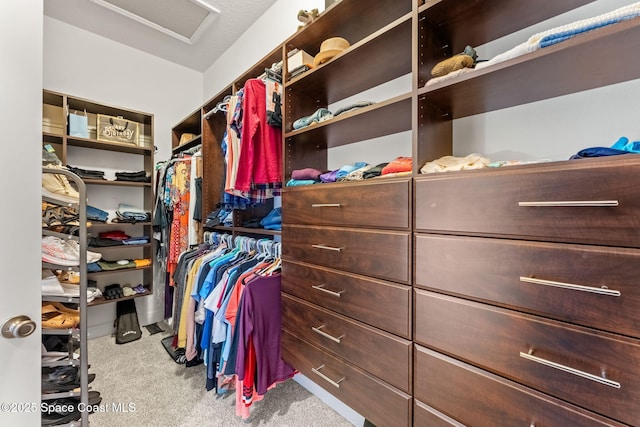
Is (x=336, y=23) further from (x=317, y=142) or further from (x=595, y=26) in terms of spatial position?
(x=595, y=26)

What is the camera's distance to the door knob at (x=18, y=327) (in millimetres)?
690

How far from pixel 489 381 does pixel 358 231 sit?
0.62m

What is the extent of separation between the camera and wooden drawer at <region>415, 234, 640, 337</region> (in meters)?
0.59

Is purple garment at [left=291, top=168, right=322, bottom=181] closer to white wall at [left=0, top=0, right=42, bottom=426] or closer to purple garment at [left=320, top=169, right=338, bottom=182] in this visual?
purple garment at [left=320, top=169, right=338, bottom=182]

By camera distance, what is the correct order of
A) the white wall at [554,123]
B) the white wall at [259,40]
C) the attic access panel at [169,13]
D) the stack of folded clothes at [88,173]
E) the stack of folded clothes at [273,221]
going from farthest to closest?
the stack of folded clothes at [88,173] < the attic access panel at [169,13] < the white wall at [259,40] < the stack of folded clothes at [273,221] < the white wall at [554,123]

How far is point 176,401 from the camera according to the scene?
1745 millimetres

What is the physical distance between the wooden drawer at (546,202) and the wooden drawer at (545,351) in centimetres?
22

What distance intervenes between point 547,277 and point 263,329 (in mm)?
1292

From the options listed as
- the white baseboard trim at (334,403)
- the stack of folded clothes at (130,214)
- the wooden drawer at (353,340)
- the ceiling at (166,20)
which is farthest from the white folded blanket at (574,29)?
the stack of folded clothes at (130,214)

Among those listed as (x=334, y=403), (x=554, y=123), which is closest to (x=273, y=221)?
(x=334, y=403)

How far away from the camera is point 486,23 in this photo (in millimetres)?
983

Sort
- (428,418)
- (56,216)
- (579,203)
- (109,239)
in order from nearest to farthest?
(579,203)
(428,418)
(56,216)
(109,239)

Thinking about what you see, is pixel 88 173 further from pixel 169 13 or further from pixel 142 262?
pixel 169 13

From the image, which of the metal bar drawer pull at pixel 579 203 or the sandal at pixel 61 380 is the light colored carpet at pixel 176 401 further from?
the metal bar drawer pull at pixel 579 203
